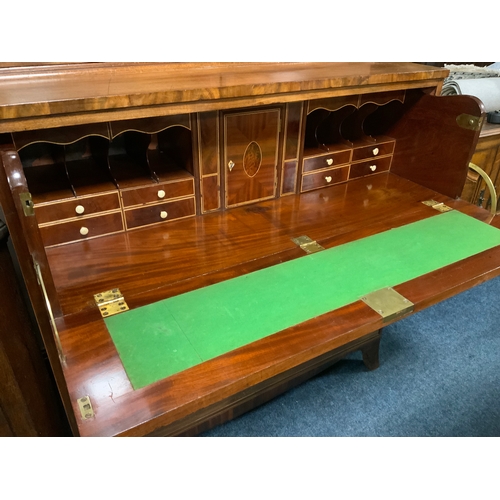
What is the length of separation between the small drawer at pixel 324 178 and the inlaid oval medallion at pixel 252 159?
8.4 inches

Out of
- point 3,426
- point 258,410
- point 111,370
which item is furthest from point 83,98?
point 258,410

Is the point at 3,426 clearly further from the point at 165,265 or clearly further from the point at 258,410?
the point at 258,410

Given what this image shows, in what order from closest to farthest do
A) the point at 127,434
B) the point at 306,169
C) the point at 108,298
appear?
the point at 127,434
the point at 108,298
the point at 306,169

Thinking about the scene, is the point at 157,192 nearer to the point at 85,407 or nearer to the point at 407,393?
A: the point at 85,407

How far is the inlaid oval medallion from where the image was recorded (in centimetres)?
137

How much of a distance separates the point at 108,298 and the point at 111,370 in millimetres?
234

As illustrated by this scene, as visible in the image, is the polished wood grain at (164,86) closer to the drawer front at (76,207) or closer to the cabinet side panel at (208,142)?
the cabinet side panel at (208,142)

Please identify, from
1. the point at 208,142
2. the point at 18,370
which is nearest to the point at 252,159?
the point at 208,142

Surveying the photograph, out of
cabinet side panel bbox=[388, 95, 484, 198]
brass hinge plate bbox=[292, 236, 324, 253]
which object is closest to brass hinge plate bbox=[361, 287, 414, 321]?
brass hinge plate bbox=[292, 236, 324, 253]

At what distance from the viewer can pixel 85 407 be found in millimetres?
770

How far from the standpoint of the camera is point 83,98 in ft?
3.00

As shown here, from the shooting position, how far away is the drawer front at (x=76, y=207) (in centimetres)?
114

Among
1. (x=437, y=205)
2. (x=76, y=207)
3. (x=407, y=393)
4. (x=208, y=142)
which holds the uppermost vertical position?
(x=208, y=142)

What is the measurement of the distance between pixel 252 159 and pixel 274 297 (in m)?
0.54
